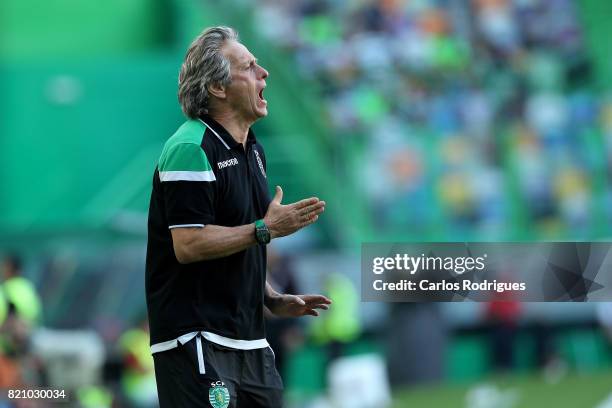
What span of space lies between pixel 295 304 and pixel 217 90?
661mm

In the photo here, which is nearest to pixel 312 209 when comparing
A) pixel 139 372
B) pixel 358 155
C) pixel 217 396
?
pixel 217 396

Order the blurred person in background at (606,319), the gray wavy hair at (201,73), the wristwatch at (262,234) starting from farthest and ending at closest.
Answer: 1. the blurred person in background at (606,319)
2. the gray wavy hair at (201,73)
3. the wristwatch at (262,234)

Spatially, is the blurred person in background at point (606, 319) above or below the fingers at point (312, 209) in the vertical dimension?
above

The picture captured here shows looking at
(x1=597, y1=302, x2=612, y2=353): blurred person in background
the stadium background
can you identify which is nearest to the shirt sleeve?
the stadium background

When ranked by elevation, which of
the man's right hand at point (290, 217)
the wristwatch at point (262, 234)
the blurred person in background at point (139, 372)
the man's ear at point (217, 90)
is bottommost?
the wristwatch at point (262, 234)

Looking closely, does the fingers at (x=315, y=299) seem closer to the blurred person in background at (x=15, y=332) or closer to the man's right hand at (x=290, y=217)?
the man's right hand at (x=290, y=217)

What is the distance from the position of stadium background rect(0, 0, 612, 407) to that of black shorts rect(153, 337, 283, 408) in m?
5.73

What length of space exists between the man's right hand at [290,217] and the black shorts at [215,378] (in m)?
0.35

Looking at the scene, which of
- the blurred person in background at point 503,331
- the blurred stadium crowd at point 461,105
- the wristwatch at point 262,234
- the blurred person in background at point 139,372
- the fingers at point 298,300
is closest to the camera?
the wristwatch at point 262,234

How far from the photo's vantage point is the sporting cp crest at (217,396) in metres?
3.03

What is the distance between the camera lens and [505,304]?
986 cm

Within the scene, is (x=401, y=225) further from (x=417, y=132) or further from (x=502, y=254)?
(x=502, y=254)

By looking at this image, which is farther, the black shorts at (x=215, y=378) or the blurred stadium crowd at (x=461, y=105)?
the blurred stadium crowd at (x=461, y=105)

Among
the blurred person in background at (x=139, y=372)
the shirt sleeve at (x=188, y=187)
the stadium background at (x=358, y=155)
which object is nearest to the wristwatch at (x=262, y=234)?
the shirt sleeve at (x=188, y=187)
